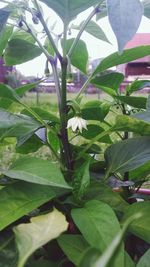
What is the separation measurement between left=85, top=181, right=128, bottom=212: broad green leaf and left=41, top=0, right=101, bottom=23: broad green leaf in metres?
0.15

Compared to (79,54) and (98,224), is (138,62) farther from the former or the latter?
(98,224)

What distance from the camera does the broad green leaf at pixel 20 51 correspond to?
0.40 m

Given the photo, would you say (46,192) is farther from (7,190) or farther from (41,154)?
(41,154)

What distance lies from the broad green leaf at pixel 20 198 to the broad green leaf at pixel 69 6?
145 mm

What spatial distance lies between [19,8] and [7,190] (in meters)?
0.20

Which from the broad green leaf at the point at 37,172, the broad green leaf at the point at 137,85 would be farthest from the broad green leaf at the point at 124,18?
the broad green leaf at the point at 137,85

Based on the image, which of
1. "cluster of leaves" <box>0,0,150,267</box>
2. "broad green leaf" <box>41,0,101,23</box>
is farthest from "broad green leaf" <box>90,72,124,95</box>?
"broad green leaf" <box>41,0,101,23</box>

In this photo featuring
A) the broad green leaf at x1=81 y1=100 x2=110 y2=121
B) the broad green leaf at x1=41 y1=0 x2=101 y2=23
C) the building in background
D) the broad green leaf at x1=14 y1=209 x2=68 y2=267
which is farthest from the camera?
the building in background

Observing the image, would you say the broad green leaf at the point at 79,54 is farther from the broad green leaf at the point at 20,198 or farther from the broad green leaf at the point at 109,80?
the broad green leaf at the point at 20,198

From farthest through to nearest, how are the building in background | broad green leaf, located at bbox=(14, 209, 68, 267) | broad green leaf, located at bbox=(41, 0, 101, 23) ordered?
the building in background
broad green leaf, located at bbox=(41, 0, 101, 23)
broad green leaf, located at bbox=(14, 209, 68, 267)

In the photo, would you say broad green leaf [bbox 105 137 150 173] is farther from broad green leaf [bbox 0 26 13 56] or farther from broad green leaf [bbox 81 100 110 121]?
broad green leaf [bbox 0 26 13 56]

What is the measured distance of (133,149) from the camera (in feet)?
1.10

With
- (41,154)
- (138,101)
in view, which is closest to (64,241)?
(138,101)

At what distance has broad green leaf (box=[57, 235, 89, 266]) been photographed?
25cm
